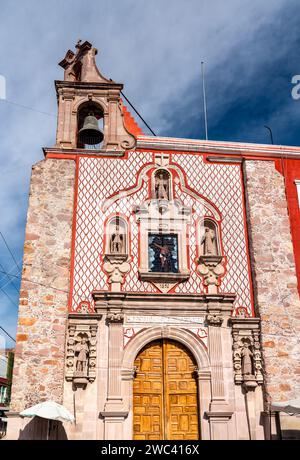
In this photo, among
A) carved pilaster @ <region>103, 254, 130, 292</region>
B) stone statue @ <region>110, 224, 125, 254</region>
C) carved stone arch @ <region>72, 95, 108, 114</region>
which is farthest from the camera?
carved stone arch @ <region>72, 95, 108, 114</region>

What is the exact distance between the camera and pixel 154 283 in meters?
12.8

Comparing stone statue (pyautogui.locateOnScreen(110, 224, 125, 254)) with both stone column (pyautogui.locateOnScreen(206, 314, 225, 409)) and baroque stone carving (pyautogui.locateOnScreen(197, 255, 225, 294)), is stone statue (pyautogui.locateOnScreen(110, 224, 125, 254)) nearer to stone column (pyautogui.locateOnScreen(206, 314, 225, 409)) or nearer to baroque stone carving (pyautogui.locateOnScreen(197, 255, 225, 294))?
baroque stone carving (pyautogui.locateOnScreen(197, 255, 225, 294))

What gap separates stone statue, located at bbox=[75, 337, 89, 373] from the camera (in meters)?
11.7

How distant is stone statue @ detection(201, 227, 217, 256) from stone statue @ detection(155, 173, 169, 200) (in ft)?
4.78

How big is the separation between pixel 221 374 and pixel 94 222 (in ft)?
16.2

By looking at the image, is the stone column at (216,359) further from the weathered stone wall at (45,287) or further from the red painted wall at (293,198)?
the weathered stone wall at (45,287)

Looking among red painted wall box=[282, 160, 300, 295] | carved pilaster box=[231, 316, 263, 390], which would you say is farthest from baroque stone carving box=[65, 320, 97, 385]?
red painted wall box=[282, 160, 300, 295]

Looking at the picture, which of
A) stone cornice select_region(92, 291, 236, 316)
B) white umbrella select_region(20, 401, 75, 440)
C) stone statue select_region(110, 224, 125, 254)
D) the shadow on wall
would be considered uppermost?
stone statue select_region(110, 224, 125, 254)

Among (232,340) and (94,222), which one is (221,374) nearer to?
(232,340)

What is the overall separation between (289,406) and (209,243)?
4.42m

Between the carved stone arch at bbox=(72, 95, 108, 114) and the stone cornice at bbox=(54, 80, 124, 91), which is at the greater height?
the stone cornice at bbox=(54, 80, 124, 91)

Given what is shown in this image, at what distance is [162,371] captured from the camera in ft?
40.1

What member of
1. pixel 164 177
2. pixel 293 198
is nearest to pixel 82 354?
pixel 164 177

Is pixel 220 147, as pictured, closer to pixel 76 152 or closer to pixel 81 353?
pixel 76 152
